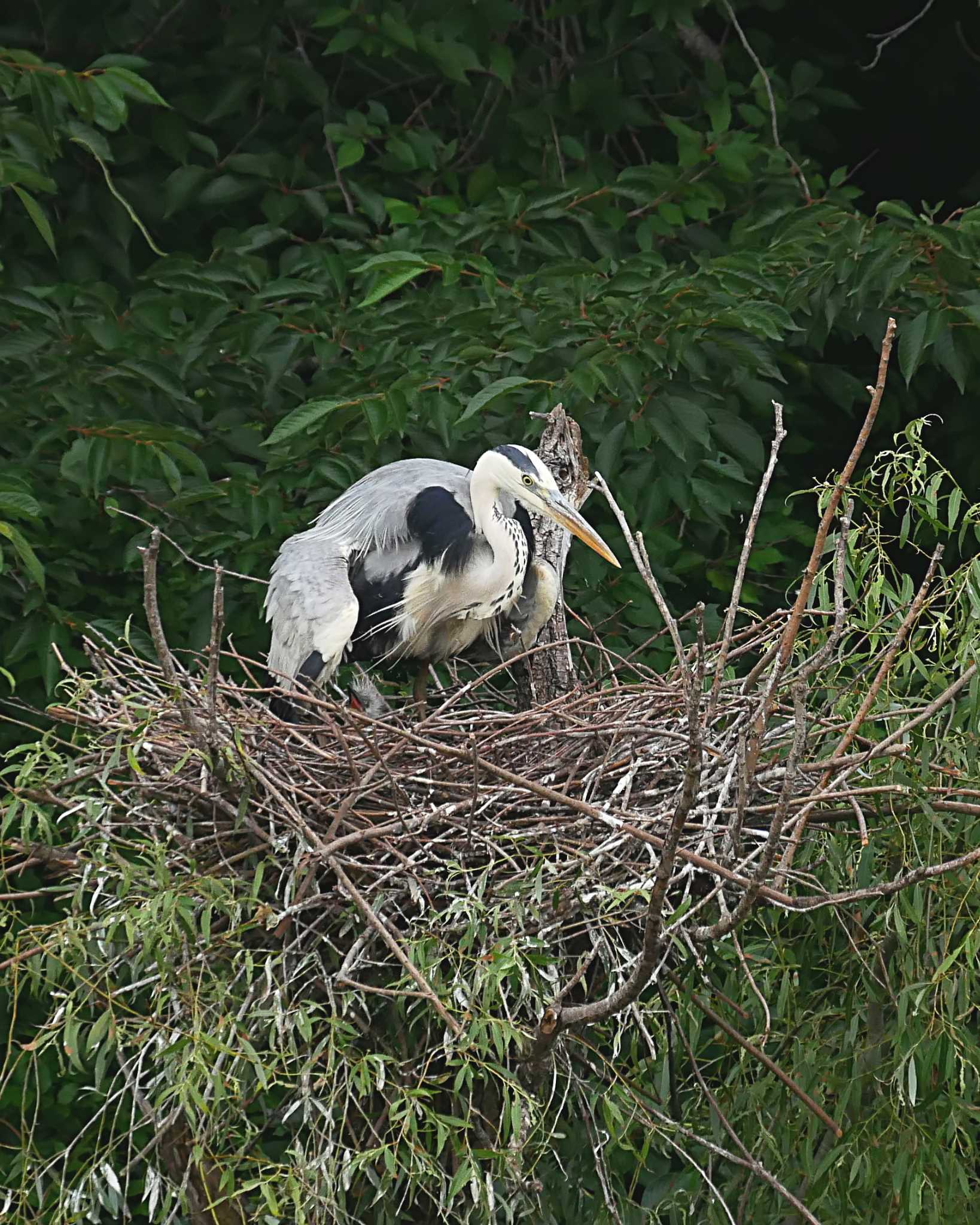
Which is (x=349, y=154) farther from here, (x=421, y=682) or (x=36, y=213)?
(x=421, y=682)

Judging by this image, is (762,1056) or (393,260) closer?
(762,1056)

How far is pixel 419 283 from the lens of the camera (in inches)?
200

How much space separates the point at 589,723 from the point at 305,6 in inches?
107

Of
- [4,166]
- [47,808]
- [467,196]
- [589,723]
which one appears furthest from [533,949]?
[467,196]

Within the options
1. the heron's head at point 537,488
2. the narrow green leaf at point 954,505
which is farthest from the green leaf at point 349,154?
the narrow green leaf at point 954,505

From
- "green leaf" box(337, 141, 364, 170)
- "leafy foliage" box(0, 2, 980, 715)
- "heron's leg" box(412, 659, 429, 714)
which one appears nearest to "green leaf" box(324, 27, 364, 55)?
"leafy foliage" box(0, 2, 980, 715)

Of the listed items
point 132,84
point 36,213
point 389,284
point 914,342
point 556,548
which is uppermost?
point 132,84

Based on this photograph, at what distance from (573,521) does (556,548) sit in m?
0.17

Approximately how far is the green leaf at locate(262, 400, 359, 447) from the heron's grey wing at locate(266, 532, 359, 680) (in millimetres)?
493

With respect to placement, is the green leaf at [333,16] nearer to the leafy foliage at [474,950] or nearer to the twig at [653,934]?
the leafy foliage at [474,950]

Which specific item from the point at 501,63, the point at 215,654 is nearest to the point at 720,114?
the point at 501,63

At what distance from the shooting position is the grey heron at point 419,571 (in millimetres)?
3340

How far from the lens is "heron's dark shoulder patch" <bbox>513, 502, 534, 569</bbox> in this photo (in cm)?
348

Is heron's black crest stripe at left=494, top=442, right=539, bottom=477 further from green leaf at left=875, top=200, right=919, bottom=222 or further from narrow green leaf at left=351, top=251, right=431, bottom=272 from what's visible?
green leaf at left=875, top=200, right=919, bottom=222
